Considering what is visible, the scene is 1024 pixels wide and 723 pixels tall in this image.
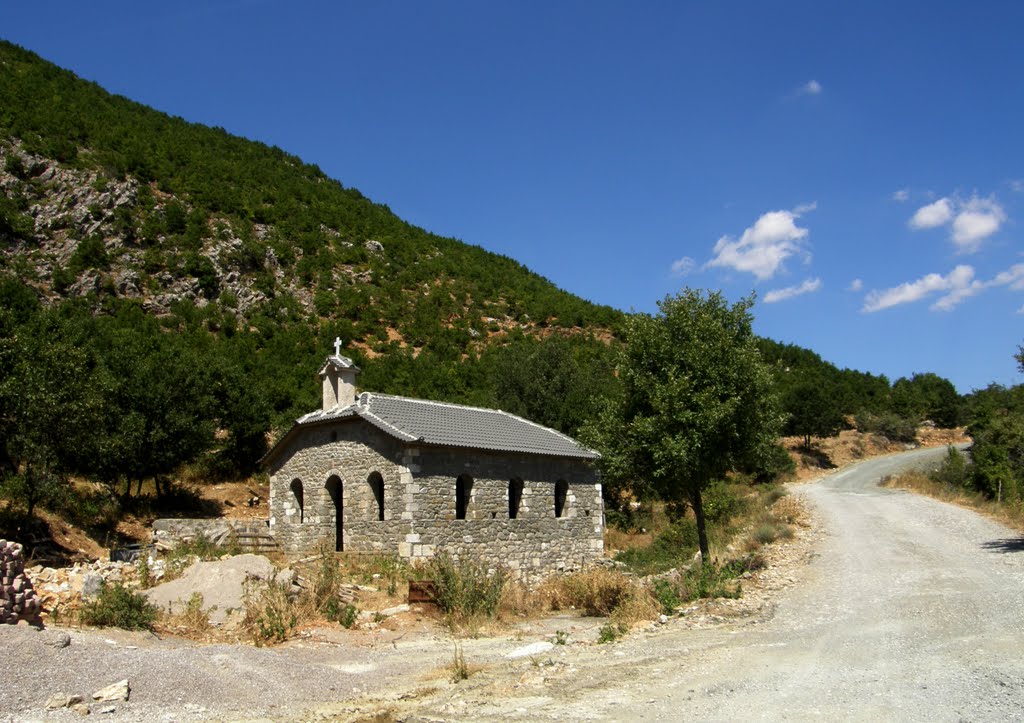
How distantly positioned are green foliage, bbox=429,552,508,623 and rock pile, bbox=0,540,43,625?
22.1 feet

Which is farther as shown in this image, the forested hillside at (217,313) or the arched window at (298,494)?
the forested hillside at (217,313)

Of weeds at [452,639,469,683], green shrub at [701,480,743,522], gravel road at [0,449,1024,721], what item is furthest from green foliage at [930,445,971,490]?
weeds at [452,639,469,683]

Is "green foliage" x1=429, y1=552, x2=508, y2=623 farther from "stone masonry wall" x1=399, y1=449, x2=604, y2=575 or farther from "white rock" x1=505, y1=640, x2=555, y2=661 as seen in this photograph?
"stone masonry wall" x1=399, y1=449, x2=604, y2=575

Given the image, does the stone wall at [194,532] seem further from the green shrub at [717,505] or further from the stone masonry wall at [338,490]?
the green shrub at [717,505]

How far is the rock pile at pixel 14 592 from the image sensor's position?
973 cm

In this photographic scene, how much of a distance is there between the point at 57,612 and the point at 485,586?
290 inches

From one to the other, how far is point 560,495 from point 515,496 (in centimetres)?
236

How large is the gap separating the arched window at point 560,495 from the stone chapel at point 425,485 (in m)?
0.04

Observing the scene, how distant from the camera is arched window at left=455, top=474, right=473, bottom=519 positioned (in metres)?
20.6

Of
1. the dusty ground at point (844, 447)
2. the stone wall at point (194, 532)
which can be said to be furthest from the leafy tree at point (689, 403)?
the dusty ground at point (844, 447)

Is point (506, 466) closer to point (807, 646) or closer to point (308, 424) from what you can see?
point (308, 424)

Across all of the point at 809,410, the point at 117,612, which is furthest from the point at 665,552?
the point at 809,410

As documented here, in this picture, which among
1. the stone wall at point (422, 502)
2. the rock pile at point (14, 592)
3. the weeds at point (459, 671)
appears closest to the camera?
the weeds at point (459, 671)

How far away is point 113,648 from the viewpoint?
9.50 meters
